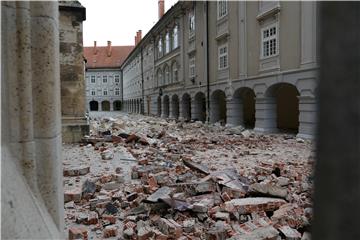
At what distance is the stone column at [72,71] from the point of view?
1012cm

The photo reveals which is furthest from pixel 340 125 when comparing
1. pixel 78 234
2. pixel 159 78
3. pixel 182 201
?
pixel 159 78

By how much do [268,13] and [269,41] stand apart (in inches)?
48.5

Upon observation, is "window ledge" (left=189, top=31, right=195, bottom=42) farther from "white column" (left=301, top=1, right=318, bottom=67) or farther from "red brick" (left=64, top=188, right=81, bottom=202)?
"red brick" (left=64, top=188, right=81, bottom=202)

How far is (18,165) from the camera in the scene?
2.46 m

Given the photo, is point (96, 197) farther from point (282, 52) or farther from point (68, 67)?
point (282, 52)

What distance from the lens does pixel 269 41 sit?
15430mm

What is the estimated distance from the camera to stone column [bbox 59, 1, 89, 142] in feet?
33.2

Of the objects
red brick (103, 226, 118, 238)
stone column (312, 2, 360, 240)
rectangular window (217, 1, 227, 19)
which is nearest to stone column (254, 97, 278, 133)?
rectangular window (217, 1, 227, 19)

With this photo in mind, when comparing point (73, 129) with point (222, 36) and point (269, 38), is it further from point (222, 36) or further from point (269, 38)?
point (222, 36)

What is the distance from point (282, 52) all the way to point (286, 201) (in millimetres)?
11017

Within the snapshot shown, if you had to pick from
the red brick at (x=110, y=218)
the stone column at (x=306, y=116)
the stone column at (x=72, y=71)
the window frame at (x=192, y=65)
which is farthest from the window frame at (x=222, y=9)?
the red brick at (x=110, y=218)

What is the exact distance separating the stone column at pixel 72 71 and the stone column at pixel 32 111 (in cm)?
788

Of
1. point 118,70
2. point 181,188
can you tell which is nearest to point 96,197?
point 181,188

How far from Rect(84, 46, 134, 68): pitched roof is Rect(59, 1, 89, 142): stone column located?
183ft
